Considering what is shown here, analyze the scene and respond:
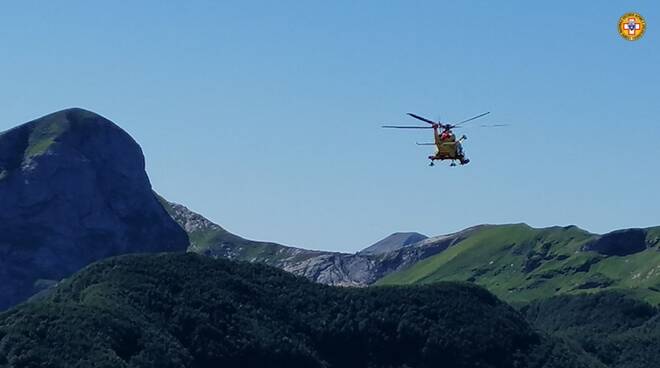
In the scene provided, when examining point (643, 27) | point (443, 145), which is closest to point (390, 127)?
point (443, 145)

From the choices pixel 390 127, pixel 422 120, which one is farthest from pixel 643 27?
pixel 390 127

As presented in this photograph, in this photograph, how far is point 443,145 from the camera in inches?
6540

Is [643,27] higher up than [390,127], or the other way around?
[643,27]

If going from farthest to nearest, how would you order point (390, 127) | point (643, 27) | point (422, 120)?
point (643, 27), point (422, 120), point (390, 127)

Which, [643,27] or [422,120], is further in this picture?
[643,27]

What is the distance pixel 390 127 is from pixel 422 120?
1621 centimetres

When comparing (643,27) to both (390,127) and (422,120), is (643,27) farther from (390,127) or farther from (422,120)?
(390,127)

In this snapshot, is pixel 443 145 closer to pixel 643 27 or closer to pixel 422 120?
pixel 422 120

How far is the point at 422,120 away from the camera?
571ft

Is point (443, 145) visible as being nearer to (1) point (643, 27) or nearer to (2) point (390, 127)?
(2) point (390, 127)

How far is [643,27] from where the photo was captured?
185625 mm

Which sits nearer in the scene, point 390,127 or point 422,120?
point 390,127

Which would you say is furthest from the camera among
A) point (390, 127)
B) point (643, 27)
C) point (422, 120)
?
point (643, 27)

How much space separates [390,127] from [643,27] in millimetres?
47721
